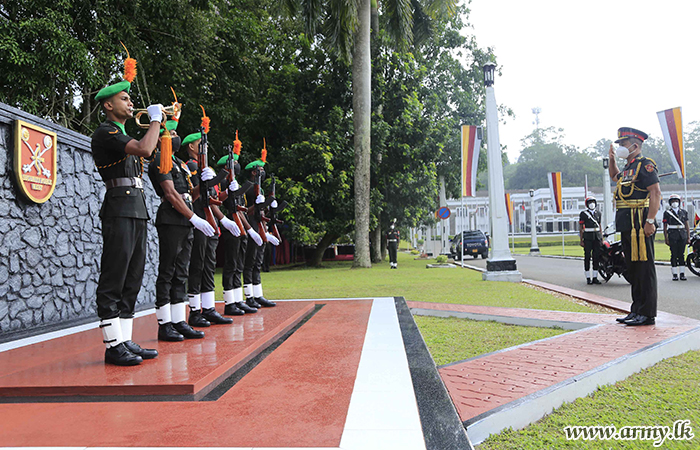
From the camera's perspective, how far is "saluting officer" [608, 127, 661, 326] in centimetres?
523

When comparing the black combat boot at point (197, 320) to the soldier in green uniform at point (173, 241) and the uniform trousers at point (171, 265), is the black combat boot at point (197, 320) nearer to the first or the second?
the soldier in green uniform at point (173, 241)

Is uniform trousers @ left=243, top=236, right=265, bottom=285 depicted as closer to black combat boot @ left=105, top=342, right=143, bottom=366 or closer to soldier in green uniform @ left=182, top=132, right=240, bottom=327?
soldier in green uniform @ left=182, top=132, right=240, bottom=327

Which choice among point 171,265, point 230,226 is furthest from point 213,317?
point 171,265

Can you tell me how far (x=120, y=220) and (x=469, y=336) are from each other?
3.81 metres

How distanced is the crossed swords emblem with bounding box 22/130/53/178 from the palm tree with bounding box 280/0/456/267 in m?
13.3

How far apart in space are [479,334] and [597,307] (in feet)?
9.26

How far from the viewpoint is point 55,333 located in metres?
5.34

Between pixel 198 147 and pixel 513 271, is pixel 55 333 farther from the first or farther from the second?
pixel 513 271

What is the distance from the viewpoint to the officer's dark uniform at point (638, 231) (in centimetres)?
525

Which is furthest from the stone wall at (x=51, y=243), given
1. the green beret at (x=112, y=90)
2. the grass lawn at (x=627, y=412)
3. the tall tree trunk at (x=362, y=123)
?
the tall tree trunk at (x=362, y=123)

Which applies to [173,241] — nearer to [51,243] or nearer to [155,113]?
[155,113]

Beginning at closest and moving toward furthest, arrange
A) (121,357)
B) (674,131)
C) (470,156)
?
1. (121,357)
2. (674,131)
3. (470,156)

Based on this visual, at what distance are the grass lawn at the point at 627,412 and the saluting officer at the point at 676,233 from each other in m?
8.80

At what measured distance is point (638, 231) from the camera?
5.33 metres
